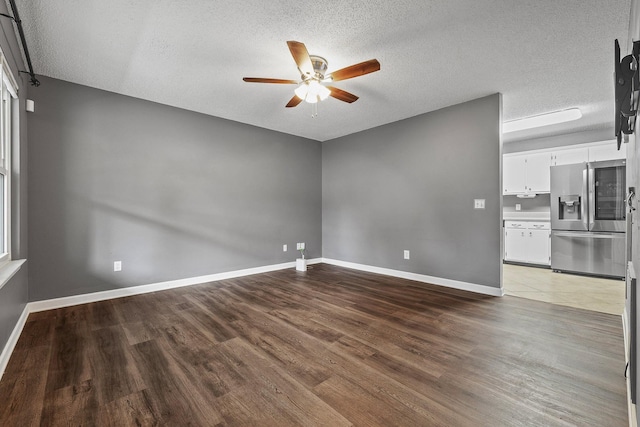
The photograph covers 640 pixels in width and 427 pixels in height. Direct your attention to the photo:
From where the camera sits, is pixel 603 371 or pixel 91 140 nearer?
pixel 603 371

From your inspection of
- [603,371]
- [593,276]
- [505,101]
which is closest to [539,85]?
[505,101]

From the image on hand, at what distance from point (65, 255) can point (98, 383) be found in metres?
2.04

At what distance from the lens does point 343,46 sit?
237cm

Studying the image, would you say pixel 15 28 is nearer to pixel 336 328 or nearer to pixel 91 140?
pixel 91 140

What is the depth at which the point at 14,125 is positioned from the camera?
2.42 m

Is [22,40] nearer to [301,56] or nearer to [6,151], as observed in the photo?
[6,151]

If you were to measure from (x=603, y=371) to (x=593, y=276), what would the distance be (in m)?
3.59

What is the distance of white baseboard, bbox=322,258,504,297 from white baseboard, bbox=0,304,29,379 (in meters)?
4.13

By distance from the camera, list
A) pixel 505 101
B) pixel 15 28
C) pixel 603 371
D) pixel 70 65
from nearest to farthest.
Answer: pixel 603 371, pixel 15 28, pixel 70 65, pixel 505 101

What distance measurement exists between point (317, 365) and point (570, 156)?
5592 mm

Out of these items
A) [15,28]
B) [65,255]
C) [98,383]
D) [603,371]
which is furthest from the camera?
[65,255]

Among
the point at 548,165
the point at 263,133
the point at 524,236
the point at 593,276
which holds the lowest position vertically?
the point at 593,276

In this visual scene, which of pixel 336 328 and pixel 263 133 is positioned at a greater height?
pixel 263 133

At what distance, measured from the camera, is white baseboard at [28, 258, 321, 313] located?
2.84 meters
